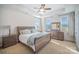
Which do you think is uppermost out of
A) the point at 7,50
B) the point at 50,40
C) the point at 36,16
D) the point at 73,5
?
the point at 73,5

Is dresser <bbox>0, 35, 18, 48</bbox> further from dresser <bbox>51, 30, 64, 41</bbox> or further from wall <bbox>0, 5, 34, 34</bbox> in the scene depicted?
dresser <bbox>51, 30, 64, 41</bbox>

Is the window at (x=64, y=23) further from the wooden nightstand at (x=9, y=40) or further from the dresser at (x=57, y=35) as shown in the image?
the wooden nightstand at (x=9, y=40)

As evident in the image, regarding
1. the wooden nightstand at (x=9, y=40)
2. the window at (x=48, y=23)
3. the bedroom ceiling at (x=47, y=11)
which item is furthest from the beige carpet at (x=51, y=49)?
the bedroom ceiling at (x=47, y=11)

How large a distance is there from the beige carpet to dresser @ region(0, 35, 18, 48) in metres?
0.08

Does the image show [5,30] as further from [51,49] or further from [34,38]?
[51,49]

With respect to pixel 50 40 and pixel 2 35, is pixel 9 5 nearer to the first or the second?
pixel 2 35

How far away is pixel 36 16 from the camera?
2680mm

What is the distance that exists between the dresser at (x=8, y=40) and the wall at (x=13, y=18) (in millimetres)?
123

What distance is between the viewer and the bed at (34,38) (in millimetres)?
2617

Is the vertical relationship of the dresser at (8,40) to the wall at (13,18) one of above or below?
below

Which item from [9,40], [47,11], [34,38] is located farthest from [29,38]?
[47,11]
